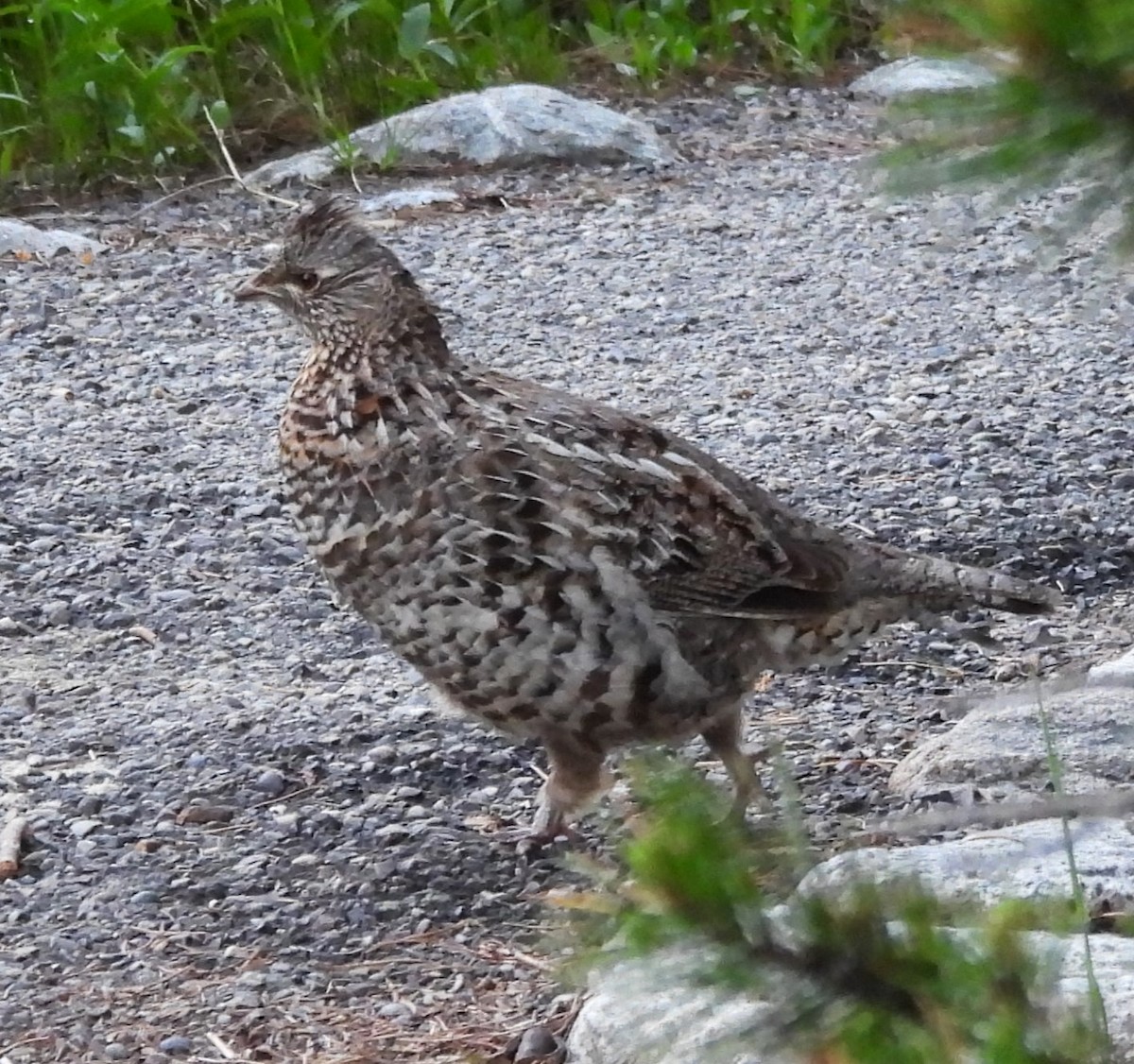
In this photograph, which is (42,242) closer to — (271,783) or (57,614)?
(57,614)

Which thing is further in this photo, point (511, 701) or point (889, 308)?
point (889, 308)

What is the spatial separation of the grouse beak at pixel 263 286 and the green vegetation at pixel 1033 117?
263 centimetres

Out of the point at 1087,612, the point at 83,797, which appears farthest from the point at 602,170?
the point at 83,797

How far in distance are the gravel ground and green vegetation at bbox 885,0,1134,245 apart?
79 millimetres

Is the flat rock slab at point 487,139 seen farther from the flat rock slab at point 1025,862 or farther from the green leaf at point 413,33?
the flat rock slab at point 1025,862

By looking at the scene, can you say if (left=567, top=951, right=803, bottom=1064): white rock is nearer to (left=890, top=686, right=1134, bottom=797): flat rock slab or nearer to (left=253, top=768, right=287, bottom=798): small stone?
(left=890, top=686, right=1134, bottom=797): flat rock slab

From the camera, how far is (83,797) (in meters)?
3.88

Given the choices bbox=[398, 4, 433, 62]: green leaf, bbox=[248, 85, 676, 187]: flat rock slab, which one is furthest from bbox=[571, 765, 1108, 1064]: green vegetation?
bbox=[398, 4, 433, 62]: green leaf

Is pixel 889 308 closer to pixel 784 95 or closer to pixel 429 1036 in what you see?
pixel 784 95

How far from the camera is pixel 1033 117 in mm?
1253

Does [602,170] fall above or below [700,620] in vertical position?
below

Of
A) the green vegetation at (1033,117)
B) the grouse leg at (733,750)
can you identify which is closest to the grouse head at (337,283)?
Answer: the grouse leg at (733,750)

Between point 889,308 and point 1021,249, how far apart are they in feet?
3.15

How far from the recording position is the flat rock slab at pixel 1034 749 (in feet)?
11.3
